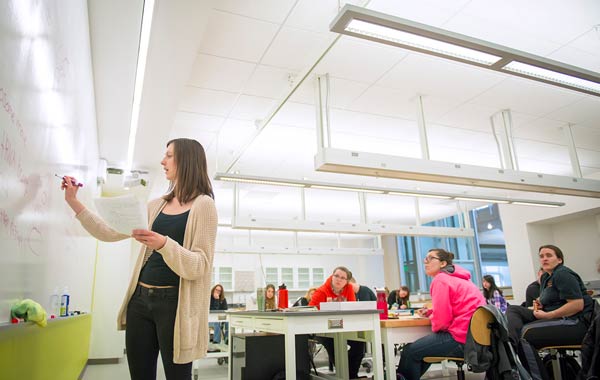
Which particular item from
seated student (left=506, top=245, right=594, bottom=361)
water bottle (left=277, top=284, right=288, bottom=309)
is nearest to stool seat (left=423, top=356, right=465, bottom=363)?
seated student (left=506, top=245, right=594, bottom=361)

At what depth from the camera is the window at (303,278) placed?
12.5 metres

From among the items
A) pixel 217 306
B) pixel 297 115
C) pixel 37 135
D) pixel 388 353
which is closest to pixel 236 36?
pixel 297 115

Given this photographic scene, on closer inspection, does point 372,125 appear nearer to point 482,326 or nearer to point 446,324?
point 446,324

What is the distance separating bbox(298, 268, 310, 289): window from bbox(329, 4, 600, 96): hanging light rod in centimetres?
1010

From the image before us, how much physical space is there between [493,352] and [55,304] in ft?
8.41

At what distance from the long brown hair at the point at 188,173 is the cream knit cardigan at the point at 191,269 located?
0.06 metres

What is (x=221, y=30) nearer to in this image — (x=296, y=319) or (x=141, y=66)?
(x=141, y=66)

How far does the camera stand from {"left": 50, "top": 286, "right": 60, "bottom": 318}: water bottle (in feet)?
7.45

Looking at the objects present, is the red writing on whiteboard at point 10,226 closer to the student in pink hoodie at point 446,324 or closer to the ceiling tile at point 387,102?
Result: the student in pink hoodie at point 446,324

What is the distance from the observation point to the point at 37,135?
1.63m

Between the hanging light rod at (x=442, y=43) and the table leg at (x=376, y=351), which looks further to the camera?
the table leg at (x=376, y=351)

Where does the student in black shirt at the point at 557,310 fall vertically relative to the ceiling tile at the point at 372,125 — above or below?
below

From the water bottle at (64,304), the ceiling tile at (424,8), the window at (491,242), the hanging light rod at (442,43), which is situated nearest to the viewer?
the hanging light rod at (442,43)

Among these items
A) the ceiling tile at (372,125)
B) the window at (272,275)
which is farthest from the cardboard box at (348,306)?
the window at (272,275)
